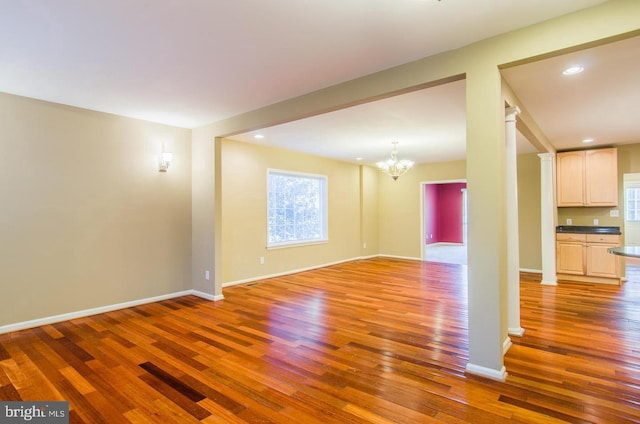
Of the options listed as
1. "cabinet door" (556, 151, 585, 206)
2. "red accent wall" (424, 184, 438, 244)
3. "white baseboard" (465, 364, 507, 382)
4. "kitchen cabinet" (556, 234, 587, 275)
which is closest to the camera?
"white baseboard" (465, 364, 507, 382)

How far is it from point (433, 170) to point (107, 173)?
7.20 metres

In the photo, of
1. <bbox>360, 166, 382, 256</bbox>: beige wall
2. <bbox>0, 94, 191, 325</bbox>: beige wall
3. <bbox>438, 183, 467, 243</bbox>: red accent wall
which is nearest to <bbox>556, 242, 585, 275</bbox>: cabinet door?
<bbox>360, 166, 382, 256</bbox>: beige wall

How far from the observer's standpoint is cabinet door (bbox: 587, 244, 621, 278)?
18.6ft

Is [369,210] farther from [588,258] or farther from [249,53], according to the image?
[249,53]

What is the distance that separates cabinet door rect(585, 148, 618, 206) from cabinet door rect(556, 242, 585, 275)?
2.92 feet

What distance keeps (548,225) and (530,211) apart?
5.00 feet

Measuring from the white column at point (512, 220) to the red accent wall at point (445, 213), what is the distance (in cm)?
901

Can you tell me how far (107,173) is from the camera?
4.26 meters

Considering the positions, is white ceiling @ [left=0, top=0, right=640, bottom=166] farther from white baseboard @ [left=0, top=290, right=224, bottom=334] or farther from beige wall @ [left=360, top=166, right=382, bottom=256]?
beige wall @ [left=360, top=166, right=382, bottom=256]

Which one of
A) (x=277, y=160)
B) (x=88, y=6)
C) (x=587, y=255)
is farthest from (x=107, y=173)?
(x=587, y=255)

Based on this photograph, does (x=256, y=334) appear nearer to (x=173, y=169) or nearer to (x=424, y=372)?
(x=424, y=372)

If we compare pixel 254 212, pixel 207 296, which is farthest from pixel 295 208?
pixel 207 296

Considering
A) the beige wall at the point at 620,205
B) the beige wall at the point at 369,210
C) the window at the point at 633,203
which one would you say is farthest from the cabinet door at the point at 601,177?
the beige wall at the point at 369,210

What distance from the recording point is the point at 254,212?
6188mm
